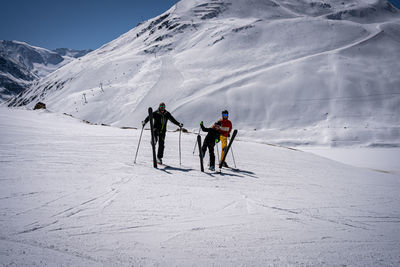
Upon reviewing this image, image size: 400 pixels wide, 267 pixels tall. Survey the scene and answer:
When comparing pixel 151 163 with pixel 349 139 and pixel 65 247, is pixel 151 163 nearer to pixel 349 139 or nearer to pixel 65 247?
pixel 65 247

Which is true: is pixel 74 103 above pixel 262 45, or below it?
below

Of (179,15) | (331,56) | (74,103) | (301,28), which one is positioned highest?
(179,15)

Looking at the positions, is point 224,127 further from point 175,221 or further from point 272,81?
point 272,81

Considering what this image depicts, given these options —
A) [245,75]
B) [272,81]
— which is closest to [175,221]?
[272,81]

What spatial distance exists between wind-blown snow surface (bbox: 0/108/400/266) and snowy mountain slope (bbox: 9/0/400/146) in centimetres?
2300

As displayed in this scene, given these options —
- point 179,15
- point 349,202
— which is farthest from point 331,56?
point 179,15

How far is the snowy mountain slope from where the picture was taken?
28359mm

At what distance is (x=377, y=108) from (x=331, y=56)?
14124 mm

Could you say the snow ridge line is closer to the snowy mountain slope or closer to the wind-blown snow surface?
the snowy mountain slope

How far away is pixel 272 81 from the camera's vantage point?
114 ft

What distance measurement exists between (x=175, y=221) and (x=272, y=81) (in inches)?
1390

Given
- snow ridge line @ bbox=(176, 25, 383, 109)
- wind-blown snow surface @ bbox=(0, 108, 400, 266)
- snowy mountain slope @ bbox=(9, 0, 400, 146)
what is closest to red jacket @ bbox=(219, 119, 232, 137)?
wind-blown snow surface @ bbox=(0, 108, 400, 266)

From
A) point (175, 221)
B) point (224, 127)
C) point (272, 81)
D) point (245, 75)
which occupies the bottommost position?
point (175, 221)

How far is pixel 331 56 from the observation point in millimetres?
38094
